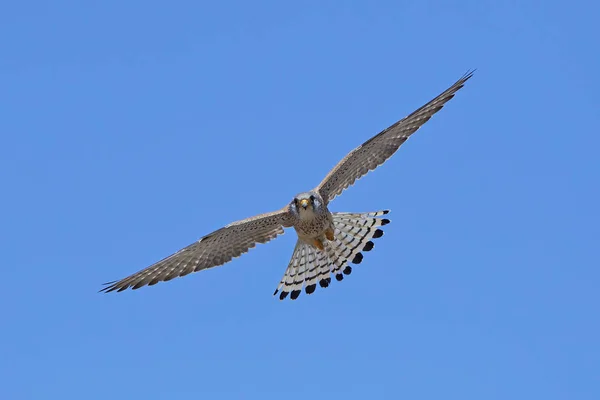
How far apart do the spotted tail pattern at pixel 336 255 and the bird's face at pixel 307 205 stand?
978 mm

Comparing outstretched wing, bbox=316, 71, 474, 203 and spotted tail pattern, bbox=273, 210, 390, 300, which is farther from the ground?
outstretched wing, bbox=316, 71, 474, 203

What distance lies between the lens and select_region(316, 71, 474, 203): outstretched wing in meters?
14.8

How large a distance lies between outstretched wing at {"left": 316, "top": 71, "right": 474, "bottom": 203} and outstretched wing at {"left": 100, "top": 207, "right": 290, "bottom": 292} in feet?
3.22

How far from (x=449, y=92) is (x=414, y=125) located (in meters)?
0.76

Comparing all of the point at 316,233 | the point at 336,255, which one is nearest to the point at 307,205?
the point at 316,233

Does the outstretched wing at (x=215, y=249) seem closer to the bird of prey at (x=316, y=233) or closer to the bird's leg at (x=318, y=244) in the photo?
the bird of prey at (x=316, y=233)

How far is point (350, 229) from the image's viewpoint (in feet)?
50.3

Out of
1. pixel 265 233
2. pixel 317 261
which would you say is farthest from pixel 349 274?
pixel 265 233

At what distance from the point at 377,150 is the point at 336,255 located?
183cm

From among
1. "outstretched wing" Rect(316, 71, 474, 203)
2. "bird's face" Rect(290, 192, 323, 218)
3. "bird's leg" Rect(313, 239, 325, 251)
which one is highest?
"outstretched wing" Rect(316, 71, 474, 203)

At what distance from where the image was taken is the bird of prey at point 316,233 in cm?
1424

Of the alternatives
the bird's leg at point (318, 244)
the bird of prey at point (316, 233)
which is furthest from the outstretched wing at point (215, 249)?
the bird's leg at point (318, 244)

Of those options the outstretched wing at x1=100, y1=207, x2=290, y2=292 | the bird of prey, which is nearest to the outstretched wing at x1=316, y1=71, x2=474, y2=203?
the bird of prey

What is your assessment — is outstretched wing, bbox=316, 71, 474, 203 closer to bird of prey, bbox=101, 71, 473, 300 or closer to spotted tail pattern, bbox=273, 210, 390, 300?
bird of prey, bbox=101, 71, 473, 300
